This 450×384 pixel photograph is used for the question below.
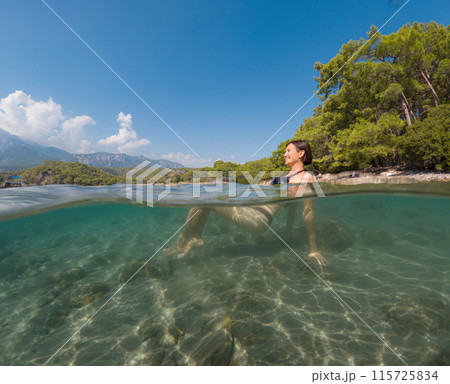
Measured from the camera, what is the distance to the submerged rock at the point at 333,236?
9.19 metres

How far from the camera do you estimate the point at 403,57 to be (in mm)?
20125

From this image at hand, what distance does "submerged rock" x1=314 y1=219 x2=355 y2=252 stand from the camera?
9.19m

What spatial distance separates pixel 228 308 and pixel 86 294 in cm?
444

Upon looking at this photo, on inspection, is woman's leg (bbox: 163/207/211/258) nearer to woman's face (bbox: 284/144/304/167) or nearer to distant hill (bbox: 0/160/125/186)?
woman's face (bbox: 284/144/304/167)

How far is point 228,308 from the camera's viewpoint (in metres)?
4.59

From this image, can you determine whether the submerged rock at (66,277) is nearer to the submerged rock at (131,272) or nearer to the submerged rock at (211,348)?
the submerged rock at (131,272)

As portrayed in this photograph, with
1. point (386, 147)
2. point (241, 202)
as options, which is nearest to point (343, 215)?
point (386, 147)

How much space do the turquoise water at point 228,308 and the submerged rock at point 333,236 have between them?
99 millimetres

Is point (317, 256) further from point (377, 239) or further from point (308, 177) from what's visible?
point (377, 239)

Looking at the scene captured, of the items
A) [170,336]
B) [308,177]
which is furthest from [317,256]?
[170,336]

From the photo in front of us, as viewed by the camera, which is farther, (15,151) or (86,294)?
(15,151)

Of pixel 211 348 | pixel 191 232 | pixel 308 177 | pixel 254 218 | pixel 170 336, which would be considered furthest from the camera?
pixel 191 232

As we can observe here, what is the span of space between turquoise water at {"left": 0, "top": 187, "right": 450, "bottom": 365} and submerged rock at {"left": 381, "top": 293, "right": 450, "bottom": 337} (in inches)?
0.9

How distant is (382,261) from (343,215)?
1744cm
